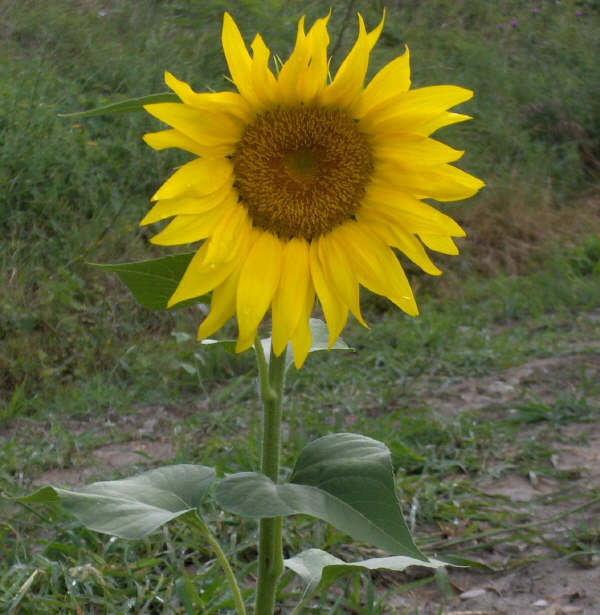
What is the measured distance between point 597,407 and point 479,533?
0.96 meters

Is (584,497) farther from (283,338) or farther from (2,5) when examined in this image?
(2,5)

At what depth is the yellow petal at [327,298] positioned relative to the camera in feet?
4.16

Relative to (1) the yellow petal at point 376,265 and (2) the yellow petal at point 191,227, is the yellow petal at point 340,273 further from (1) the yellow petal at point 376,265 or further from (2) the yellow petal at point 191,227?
(2) the yellow petal at point 191,227

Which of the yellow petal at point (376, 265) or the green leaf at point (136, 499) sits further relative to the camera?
the yellow petal at point (376, 265)

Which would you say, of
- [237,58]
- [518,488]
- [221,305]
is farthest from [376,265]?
[518,488]

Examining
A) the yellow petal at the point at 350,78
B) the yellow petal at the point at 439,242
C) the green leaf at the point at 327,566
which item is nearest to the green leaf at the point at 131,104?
the yellow petal at the point at 350,78

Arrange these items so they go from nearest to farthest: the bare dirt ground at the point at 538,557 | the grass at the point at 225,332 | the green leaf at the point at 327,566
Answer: the green leaf at the point at 327,566, the bare dirt ground at the point at 538,557, the grass at the point at 225,332

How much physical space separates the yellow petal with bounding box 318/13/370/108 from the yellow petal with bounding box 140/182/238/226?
8.1 inches

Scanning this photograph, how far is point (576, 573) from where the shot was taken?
6.36 feet

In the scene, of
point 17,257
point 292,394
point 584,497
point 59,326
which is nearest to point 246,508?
point 584,497

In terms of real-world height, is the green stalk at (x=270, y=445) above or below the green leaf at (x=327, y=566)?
above

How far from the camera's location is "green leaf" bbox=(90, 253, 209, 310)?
3.98 feet

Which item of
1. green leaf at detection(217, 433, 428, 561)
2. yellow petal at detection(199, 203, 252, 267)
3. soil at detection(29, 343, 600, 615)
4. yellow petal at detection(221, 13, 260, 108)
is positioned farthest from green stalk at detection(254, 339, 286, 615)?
soil at detection(29, 343, 600, 615)

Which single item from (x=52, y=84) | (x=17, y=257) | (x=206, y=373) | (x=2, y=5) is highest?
(x=2, y=5)
